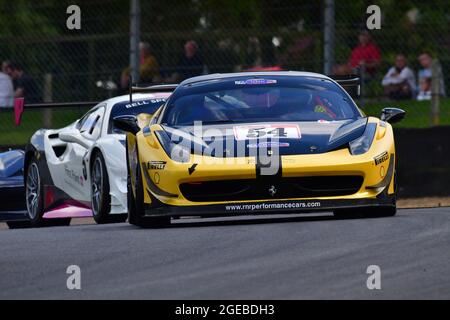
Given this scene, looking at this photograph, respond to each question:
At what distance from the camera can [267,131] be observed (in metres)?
9.69

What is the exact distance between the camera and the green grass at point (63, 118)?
16.1 metres

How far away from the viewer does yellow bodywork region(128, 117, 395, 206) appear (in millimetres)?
9406

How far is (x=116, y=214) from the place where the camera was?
1148 centimetres

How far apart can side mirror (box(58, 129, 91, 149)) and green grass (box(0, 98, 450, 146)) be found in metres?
3.01

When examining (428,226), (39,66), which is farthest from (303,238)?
(39,66)

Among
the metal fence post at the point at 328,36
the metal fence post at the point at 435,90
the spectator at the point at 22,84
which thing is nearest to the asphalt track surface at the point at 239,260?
the metal fence post at the point at 328,36

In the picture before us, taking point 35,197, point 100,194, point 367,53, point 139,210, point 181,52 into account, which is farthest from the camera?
point 181,52

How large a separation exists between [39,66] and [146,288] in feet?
35.0

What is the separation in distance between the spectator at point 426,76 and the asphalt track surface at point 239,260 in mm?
7007

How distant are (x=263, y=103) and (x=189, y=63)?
6.49m

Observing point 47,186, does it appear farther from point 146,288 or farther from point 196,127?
point 146,288

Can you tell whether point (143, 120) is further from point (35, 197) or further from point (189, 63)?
point (189, 63)

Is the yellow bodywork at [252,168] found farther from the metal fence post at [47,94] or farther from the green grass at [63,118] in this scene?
the metal fence post at [47,94]

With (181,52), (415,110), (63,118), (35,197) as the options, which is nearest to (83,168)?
(35,197)
